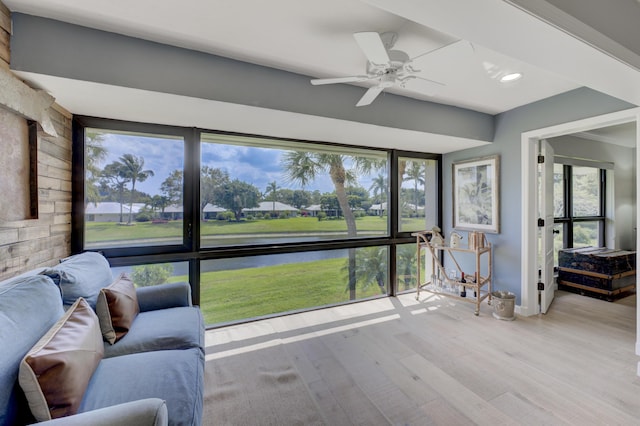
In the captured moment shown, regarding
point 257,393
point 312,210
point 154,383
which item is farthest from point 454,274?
point 154,383

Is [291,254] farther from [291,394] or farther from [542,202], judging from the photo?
[542,202]

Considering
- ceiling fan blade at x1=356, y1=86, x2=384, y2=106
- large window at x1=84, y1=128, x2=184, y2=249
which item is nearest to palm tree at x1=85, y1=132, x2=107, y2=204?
large window at x1=84, y1=128, x2=184, y2=249

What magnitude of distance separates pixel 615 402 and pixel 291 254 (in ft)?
9.26

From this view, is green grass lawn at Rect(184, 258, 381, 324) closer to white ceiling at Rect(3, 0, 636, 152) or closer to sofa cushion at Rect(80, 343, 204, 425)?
sofa cushion at Rect(80, 343, 204, 425)

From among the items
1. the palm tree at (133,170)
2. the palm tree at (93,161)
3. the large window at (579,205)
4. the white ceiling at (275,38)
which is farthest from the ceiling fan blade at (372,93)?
the large window at (579,205)

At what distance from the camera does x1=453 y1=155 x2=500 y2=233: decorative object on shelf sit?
11.4 feet

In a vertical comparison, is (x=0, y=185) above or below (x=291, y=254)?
above

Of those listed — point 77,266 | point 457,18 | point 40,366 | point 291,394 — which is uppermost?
point 457,18

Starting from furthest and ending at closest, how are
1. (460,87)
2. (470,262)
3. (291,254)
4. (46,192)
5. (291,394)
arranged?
(470,262) < (291,254) < (460,87) < (46,192) < (291,394)

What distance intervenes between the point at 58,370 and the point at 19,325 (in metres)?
0.24

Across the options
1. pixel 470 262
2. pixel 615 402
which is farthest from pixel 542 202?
pixel 615 402

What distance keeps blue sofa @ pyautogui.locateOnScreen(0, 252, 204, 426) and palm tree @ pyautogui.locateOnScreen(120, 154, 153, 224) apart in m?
0.80

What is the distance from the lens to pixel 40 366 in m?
1.02

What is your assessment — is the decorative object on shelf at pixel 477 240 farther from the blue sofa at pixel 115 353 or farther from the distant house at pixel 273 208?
the blue sofa at pixel 115 353
